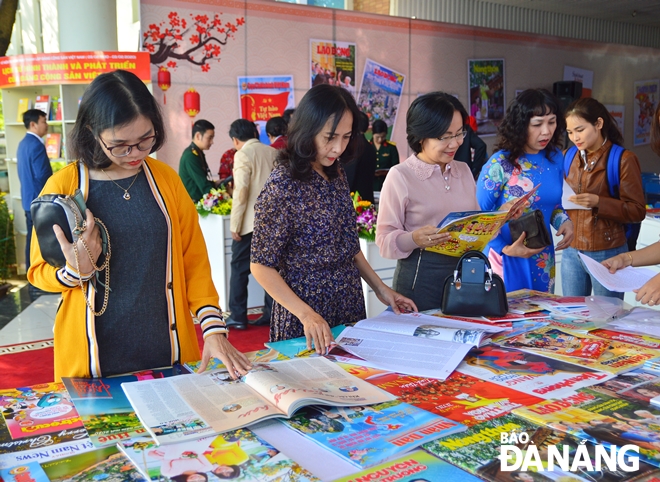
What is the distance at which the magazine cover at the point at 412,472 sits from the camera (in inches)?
37.6

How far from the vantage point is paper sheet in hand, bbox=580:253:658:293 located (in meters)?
1.89

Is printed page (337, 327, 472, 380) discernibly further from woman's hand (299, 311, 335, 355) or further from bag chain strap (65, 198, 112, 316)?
bag chain strap (65, 198, 112, 316)

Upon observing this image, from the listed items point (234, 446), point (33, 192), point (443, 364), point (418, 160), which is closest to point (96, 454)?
point (234, 446)

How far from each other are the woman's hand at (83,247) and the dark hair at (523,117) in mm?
1766

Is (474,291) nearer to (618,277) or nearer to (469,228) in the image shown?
(469,228)

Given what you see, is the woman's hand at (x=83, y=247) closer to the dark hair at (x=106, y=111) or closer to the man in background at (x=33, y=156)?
the dark hair at (x=106, y=111)

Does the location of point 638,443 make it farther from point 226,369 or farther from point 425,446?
point 226,369

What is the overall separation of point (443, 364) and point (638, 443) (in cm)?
48

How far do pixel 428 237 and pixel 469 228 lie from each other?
134 mm

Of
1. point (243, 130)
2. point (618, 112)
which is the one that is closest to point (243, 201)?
point (243, 130)

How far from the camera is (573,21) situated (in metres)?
12.2

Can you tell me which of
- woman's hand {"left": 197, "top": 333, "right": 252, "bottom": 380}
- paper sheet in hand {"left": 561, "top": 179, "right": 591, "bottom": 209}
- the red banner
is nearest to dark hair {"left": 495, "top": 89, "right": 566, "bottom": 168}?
paper sheet in hand {"left": 561, "top": 179, "right": 591, "bottom": 209}

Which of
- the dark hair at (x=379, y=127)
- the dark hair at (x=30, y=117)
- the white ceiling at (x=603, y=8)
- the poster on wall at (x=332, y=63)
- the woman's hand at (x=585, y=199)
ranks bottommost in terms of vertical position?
the woman's hand at (x=585, y=199)

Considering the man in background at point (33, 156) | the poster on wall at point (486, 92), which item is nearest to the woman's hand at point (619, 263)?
the man in background at point (33, 156)
